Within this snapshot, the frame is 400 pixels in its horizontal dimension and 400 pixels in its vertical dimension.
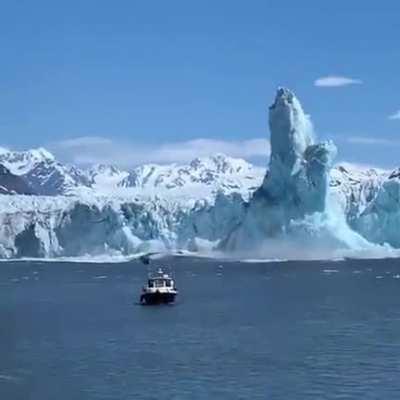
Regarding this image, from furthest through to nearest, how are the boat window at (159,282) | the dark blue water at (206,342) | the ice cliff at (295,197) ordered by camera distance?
the ice cliff at (295,197)
the boat window at (159,282)
the dark blue water at (206,342)

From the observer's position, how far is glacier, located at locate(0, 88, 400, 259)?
103 meters

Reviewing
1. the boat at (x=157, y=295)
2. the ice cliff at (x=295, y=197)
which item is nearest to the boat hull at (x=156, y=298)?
the boat at (x=157, y=295)

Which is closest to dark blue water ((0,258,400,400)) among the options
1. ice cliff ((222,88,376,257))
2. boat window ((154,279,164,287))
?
boat window ((154,279,164,287))

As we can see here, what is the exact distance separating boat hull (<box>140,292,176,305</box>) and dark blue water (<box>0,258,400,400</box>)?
997mm

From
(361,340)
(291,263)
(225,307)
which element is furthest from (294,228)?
(361,340)

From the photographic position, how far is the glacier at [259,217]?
103m

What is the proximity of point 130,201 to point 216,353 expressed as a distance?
86.2 m

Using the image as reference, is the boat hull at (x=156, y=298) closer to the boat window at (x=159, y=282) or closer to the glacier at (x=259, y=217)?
the boat window at (x=159, y=282)

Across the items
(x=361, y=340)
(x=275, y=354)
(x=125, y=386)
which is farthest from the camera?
(x=361, y=340)

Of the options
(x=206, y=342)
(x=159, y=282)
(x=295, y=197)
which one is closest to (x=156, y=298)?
(x=159, y=282)

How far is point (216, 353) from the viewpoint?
3753 cm

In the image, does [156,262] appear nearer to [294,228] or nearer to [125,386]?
[294,228]

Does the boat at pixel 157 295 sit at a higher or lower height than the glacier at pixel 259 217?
lower

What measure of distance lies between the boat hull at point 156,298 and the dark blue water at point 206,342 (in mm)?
997
